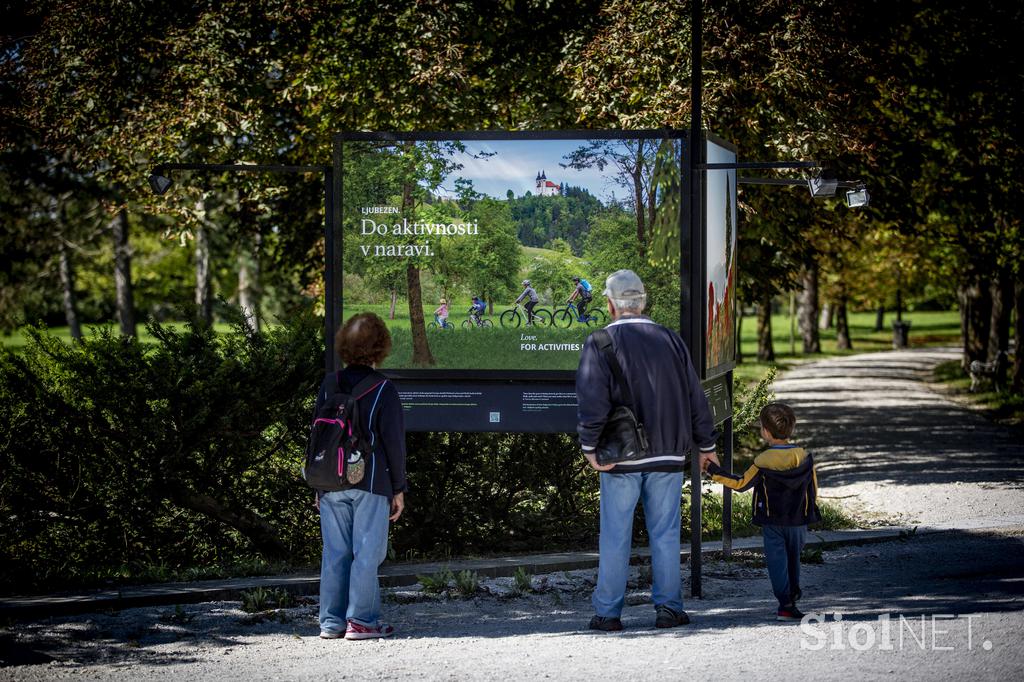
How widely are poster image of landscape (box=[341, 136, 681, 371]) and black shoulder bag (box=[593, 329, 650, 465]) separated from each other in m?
1.86

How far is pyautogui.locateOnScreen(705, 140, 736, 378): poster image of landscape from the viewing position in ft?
26.6

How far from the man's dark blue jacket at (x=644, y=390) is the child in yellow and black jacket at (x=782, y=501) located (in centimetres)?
43

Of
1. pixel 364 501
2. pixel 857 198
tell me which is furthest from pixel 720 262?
pixel 364 501

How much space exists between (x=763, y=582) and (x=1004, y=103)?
43.4 ft

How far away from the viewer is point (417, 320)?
8500 millimetres

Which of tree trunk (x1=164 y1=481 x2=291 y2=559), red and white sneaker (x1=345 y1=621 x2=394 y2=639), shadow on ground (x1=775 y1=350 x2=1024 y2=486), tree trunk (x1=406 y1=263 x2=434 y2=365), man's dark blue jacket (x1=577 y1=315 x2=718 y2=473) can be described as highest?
tree trunk (x1=406 y1=263 x2=434 y2=365)

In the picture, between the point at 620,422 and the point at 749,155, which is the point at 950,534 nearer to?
the point at 620,422

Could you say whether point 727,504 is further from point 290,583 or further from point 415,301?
point 290,583

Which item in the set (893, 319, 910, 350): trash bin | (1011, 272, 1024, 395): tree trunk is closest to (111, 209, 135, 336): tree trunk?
(1011, 272, 1024, 395): tree trunk

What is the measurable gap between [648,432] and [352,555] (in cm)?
171

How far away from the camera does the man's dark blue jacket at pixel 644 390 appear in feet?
21.3

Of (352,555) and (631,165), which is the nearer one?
(352,555)

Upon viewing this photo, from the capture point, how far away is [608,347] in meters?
6.55

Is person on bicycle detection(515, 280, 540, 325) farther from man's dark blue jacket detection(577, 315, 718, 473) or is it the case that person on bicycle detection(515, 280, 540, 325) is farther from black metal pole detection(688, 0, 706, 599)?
man's dark blue jacket detection(577, 315, 718, 473)
